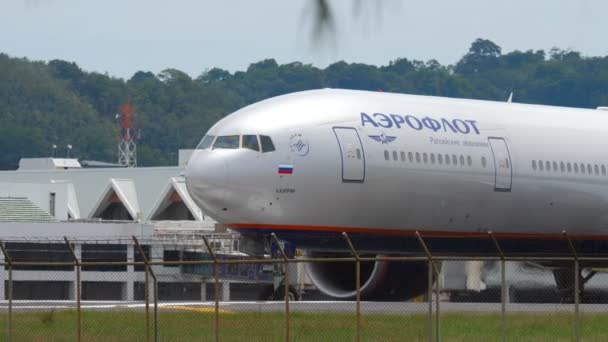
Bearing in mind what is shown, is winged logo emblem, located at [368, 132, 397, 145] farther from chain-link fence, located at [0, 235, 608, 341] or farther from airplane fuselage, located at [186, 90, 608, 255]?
chain-link fence, located at [0, 235, 608, 341]

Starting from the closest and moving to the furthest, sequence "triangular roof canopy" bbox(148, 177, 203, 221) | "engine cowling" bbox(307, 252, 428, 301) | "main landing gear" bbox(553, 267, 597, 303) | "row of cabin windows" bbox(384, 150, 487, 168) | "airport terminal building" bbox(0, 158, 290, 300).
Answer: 1. "row of cabin windows" bbox(384, 150, 487, 168)
2. "engine cowling" bbox(307, 252, 428, 301)
3. "main landing gear" bbox(553, 267, 597, 303)
4. "airport terminal building" bbox(0, 158, 290, 300)
5. "triangular roof canopy" bbox(148, 177, 203, 221)

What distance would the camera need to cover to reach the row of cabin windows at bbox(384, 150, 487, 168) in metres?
35.0

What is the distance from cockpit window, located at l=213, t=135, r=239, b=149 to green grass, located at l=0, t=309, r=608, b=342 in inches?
214

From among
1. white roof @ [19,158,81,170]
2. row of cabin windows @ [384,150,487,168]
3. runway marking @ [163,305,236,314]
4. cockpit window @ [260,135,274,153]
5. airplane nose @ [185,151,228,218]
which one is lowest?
runway marking @ [163,305,236,314]

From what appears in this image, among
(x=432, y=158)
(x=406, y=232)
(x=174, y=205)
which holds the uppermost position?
(x=432, y=158)

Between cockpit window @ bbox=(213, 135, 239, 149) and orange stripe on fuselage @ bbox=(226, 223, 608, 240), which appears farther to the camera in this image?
cockpit window @ bbox=(213, 135, 239, 149)

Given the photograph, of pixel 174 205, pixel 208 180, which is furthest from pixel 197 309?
pixel 174 205

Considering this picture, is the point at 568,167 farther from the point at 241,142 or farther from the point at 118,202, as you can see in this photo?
the point at 118,202

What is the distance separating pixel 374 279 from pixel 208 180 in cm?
447

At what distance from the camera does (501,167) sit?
36219 mm

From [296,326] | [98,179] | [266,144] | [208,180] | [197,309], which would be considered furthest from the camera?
[98,179]

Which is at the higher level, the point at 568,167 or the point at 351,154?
the point at 351,154

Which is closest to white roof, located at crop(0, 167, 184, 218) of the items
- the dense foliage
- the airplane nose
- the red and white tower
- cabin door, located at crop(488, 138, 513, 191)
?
the dense foliage

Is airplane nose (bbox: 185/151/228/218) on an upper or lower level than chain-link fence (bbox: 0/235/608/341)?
upper
